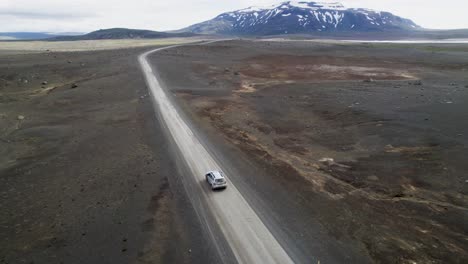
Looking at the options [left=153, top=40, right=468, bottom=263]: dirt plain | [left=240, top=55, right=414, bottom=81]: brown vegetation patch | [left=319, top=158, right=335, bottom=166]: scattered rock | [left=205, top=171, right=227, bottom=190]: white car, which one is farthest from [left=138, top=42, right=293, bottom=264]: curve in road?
[left=240, top=55, right=414, bottom=81]: brown vegetation patch

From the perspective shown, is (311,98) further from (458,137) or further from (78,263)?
(78,263)

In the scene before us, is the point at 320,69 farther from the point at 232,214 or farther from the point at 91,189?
the point at 91,189

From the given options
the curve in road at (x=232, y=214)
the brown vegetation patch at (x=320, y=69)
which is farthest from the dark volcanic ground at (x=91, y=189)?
the brown vegetation patch at (x=320, y=69)

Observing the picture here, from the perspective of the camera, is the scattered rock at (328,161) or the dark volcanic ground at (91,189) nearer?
the dark volcanic ground at (91,189)

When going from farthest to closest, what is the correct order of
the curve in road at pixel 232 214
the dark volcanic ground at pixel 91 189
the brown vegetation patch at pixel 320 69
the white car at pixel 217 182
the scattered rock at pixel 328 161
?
1. the brown vegetation patch at pixel 320 69
2. the scattered rock at pixel 328 161
3. the white car at pixel 217 182
4. the dark volcanic ground at pixel 91 189
5. the curve in road at pixel 232 214

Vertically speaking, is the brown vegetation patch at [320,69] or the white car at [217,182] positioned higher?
the white car at [217,182]

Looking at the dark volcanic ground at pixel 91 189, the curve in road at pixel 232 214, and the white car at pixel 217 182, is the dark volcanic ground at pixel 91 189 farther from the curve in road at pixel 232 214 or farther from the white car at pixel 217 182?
the white car at pixel 217 182
